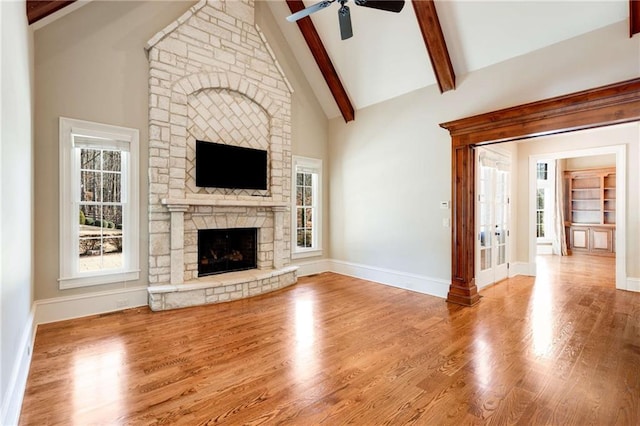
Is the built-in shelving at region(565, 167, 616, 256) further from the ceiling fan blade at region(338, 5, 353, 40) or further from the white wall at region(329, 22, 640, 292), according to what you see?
the ceiling fan blade at region(338, 5, 353, 40)

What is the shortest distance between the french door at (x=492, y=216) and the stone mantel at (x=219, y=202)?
331cm

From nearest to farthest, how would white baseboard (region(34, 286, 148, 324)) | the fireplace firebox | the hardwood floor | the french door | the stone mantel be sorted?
the hardwood floor < white baseboard (region(34, 286, 148, 324)) < the stone mantel < the fireplace firebox < the french door

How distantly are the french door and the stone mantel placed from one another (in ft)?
10.9

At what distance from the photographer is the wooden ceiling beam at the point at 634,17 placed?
311 centimetres

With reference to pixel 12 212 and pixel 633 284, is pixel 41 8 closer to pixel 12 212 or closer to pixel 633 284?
pixel 12 212

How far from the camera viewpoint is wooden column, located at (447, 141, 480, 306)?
446cm

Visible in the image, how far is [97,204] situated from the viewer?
3988 mm

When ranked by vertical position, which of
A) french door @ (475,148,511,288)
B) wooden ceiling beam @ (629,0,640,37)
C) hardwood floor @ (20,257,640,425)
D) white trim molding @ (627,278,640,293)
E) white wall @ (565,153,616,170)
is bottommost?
hardwood floor @ (20,257,640,425)

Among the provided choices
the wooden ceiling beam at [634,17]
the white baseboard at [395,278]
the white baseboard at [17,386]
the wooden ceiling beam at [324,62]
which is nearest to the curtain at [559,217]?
the white baseboard at [395,278]

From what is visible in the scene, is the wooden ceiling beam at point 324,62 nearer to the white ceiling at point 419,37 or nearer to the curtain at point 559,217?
the white ceiling at point 419,37

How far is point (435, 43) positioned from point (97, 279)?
18.3 feet

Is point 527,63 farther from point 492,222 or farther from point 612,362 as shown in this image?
point 612,362

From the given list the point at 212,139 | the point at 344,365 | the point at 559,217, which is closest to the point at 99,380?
the point at 344,365

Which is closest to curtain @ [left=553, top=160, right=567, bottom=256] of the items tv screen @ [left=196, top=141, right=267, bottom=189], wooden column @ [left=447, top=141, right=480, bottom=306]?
wooden column @ [left=447, top=141, right=480, bottom=306]
